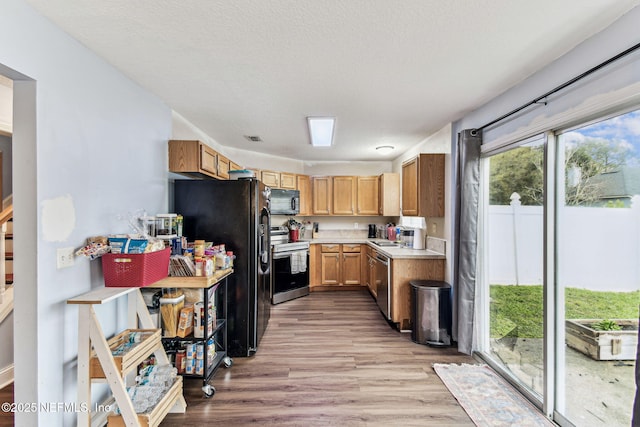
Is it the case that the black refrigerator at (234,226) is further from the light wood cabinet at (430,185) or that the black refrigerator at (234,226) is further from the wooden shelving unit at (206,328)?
the light wood cabinet at (430,185)

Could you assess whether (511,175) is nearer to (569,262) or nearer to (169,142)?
(569,262)

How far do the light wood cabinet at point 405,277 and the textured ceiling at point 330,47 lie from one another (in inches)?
67.9

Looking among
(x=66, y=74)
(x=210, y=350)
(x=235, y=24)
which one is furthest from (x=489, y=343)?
(x=66, y=74)

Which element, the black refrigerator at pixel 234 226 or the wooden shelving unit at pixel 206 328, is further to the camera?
the black refrigerator at pixel 234 226

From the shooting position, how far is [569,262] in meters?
1.83

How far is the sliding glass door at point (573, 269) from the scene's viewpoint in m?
1.54

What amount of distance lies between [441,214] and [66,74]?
3.54 meters

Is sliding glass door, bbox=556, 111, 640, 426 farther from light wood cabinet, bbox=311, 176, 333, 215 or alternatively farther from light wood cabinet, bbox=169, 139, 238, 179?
light wood cabinet, bbox=311, 176, 333, 215

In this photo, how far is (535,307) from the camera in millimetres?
2146

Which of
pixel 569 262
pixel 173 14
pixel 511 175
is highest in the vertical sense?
pixel 173 14

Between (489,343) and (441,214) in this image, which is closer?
(489,343)

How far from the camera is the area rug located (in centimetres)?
187

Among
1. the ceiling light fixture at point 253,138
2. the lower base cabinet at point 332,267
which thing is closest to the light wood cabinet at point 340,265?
the lower base cabinet at point 332,267

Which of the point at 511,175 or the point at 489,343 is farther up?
the point at 511,175
